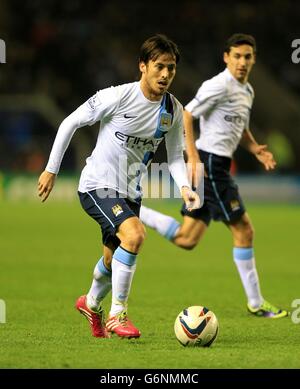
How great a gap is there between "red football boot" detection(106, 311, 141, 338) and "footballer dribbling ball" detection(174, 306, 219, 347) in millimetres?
283

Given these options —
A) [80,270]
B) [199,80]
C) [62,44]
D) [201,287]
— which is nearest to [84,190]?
[201,287]

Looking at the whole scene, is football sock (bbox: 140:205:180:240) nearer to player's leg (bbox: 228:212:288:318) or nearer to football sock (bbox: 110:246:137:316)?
player's leg (bbox: 228:212:288:318)

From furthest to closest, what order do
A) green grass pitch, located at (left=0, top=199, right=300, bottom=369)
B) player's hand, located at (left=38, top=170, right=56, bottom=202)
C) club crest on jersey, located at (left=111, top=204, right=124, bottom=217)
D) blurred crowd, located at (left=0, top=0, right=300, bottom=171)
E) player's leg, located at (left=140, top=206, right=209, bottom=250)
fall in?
blurred crowd, located at (left=0, top=0, right=300, bottom=171) < player's leg, located at (left=140, top=206, right=209, bottom=250) < club crest on jersey, located at (left=111, top=204, right=124, bottom=217) < player's hand, located at (left=38, top=170, right=56, bottom=202) < green grass pitch, located at (left=0, top=199, right=300, bottom=369)

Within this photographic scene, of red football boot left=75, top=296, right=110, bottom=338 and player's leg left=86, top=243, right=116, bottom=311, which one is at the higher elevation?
player's leg left=86, top=243, right=116, bottom=311

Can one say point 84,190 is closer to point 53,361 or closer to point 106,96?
point 106,96

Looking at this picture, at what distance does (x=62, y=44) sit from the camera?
88.7 feet

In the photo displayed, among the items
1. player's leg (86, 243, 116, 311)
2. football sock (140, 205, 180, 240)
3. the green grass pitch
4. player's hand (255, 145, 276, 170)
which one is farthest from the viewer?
football sock (140, 205, 180, 240)

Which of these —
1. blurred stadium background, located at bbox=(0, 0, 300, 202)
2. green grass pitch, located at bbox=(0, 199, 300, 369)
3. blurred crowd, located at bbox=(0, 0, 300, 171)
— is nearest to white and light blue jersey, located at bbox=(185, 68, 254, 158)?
green grass pitch, located at bbox=(0, 199, 300, 369)

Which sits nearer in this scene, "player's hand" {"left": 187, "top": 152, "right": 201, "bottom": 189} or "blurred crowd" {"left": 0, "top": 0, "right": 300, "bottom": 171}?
"player's hand" {"left": 187, "top": 152, "right": 201, "bottom": 189}

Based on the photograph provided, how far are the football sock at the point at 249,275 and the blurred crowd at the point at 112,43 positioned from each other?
54.4 feet

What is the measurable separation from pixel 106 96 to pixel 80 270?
17.0ft

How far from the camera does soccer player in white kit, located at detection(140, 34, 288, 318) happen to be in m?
8.38

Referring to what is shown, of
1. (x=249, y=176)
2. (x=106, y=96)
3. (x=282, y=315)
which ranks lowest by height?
(x=249, y=176)
